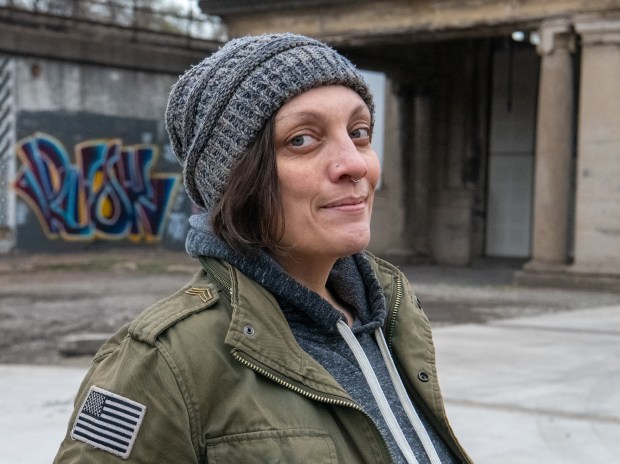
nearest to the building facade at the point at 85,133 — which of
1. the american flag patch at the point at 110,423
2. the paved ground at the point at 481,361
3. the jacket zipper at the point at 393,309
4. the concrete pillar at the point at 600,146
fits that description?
the paved ground at the point at 481,361

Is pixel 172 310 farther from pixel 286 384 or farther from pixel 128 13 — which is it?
pixel 128 13

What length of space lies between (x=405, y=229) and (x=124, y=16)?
8614 millimetres

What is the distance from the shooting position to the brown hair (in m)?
1.81

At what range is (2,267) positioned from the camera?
17469mm

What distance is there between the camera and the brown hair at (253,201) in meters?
1.81

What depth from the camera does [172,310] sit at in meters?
1.69

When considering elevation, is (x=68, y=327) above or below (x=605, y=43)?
below

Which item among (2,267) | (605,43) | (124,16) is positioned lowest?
(2,267)

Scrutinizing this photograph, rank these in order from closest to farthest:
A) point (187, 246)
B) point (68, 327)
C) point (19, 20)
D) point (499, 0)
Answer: point (187, 246)
point (68, 327)
point (499, 0)
point (19, 20)

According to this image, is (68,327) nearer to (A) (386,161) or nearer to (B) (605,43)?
(B) (605,43)

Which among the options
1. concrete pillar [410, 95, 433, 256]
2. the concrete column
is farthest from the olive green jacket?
concrete pillar [410, 95, 433, 256]

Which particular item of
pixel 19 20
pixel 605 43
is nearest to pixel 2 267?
pixel 19 20

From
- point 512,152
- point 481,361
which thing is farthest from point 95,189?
point 481,361

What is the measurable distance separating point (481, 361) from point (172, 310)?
21.2 ft
